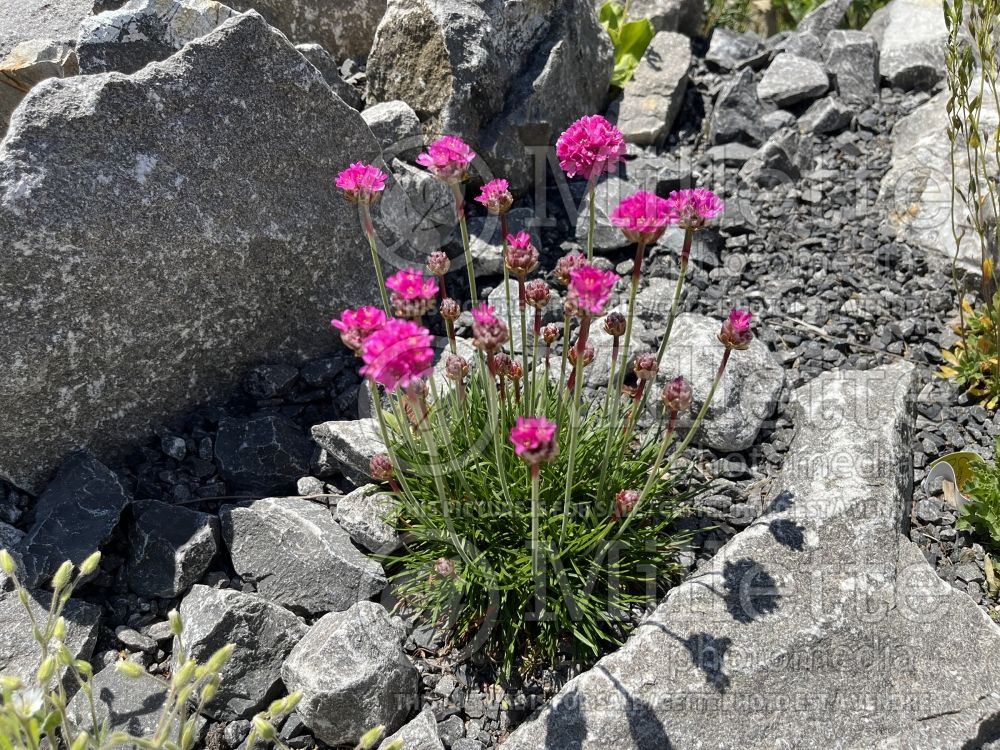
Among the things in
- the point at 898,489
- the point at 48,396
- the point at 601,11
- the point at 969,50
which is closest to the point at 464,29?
the point at 601,11

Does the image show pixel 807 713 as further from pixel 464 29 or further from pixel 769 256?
pixel 464 29

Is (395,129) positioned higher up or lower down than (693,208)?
lower down

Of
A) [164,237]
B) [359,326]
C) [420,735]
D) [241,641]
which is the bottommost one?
[420,735]

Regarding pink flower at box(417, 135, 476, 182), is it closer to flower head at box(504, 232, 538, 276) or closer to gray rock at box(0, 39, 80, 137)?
flower head at box(504, 232, 538, 276)

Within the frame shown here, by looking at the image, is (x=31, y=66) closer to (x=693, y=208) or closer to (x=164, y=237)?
(x=164, y=237)

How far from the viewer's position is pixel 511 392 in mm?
3678

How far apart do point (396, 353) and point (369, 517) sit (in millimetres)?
1432

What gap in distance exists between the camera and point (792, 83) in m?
5.79

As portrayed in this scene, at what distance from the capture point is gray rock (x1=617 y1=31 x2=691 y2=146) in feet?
18.5

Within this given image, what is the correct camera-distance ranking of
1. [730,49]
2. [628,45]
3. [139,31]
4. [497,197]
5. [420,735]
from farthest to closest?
[730,49] → [628,45] → [139,31] → [497,197] → [420,735]

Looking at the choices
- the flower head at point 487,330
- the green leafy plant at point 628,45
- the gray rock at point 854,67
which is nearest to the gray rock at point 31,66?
the flower head at point 487,330

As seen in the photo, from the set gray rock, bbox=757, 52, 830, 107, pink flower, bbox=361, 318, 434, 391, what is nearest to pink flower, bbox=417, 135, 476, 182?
pink flower, bbox=361, 318, 434, 391

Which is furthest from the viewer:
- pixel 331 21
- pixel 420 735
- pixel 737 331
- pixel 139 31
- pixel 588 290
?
pixel 331 21

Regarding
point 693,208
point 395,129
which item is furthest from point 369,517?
point 395,129
